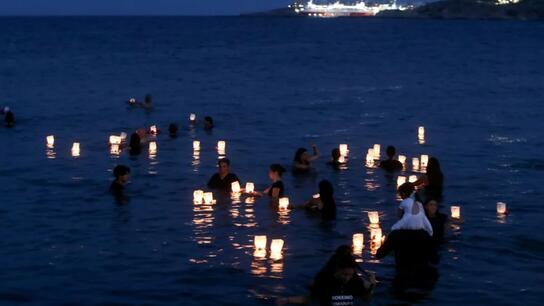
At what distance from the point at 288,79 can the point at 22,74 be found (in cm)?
1869

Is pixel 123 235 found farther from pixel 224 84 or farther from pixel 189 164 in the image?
pixel 224 84

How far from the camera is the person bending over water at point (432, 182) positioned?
20906 mm

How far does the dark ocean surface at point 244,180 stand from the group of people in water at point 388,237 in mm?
334

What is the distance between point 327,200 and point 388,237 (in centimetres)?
522

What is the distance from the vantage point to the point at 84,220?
766 inches

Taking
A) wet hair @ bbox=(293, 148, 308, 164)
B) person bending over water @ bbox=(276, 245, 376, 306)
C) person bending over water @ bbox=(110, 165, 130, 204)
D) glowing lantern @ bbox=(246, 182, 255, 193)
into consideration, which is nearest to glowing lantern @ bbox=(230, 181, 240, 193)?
glowing lantern @ bbox=(246, 182, 255, 193)

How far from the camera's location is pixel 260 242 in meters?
16.7

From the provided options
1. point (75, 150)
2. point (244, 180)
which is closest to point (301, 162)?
point (244, 180)

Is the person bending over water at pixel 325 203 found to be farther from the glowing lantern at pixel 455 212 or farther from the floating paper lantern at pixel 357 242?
the glowing lantern at pixel 455 212

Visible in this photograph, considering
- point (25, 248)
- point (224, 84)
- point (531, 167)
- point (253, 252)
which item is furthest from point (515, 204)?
point (224, 84)

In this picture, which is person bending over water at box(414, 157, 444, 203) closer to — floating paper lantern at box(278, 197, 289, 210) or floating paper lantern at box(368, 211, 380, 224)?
floating paper lantern at box(368, 211, 380, 224)

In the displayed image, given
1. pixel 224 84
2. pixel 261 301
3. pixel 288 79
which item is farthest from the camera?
pixel 288 79

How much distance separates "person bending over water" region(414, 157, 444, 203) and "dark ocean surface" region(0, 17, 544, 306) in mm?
480

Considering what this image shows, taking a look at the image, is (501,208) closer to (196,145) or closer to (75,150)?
(196,145)
